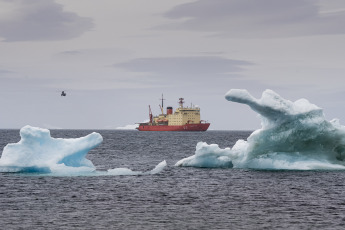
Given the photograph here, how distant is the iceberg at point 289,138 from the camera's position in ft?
109

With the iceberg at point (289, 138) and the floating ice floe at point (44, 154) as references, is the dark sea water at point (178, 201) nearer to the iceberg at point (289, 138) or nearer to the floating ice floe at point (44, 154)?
the floating ice floe at point (44, 154)

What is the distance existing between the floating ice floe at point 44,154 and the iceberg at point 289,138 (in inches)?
269

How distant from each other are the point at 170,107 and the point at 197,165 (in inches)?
5777

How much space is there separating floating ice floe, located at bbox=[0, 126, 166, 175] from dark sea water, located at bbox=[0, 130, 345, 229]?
0.54 metres

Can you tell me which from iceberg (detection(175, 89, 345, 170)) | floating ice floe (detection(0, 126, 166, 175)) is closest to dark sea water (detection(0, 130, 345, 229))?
floating ice floe (detection(0, 126, 166, 175))

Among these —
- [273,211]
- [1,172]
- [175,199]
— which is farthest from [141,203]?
[1,172]

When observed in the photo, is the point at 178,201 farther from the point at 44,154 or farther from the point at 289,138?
the point at 289,138

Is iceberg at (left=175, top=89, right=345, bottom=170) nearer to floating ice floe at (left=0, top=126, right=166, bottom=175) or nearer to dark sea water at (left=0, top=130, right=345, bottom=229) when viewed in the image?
dark sea water at (left=0, top=130, right=345, bottom=229)

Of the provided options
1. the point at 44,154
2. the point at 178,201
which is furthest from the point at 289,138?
the point at 44,154

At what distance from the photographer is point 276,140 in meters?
34.5

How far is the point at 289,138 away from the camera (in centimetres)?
3441

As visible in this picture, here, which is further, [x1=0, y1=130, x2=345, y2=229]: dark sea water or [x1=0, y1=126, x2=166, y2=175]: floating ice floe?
[x1=0, y1=126, x2=166, y2=175]: floating ice floe

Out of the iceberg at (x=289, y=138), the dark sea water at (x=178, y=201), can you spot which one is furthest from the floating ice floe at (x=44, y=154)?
the iceberg at (x=289, y=138)

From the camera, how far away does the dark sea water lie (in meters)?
19.0
